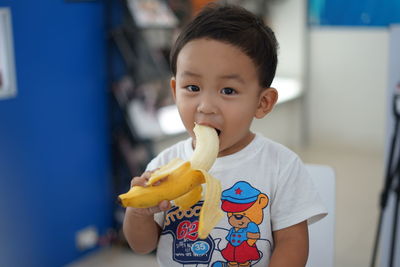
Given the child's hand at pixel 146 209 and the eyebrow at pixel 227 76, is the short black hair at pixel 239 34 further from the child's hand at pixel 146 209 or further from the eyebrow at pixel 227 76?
the child's hand at pixel 146 209

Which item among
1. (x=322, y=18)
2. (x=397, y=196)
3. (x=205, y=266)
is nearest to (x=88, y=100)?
(x=397, y=196)

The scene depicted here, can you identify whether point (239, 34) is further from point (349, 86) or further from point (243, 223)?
point (349, 86)

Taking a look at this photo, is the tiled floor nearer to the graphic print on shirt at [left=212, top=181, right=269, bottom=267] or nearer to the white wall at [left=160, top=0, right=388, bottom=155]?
the white wall at [left=160, top=0, right=388, bottom=155]

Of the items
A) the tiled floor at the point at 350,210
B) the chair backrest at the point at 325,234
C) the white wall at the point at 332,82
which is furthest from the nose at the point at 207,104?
the white wall at the point at 332,82

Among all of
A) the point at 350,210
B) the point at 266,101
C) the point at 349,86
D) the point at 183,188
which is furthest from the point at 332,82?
the point at 183,188

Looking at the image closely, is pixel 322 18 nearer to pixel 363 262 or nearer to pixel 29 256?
pixel 363 262

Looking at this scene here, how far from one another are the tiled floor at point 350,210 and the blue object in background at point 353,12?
1322 mm

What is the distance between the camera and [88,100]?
3039mm

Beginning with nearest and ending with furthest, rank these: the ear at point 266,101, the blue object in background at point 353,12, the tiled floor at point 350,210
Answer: the ear at point 266,101 < the tiled floor at point 350,210 < the blue object in background at point 353,12

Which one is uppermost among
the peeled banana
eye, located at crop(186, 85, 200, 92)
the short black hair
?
the short black hair

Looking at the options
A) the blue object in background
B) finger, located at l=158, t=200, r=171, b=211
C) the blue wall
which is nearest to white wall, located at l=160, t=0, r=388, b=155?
the blue object in background

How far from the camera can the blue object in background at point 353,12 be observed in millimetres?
4914

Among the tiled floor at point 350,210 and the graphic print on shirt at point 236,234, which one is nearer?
the graphic print on shirt at point 236,234

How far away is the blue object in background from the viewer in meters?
4.91
